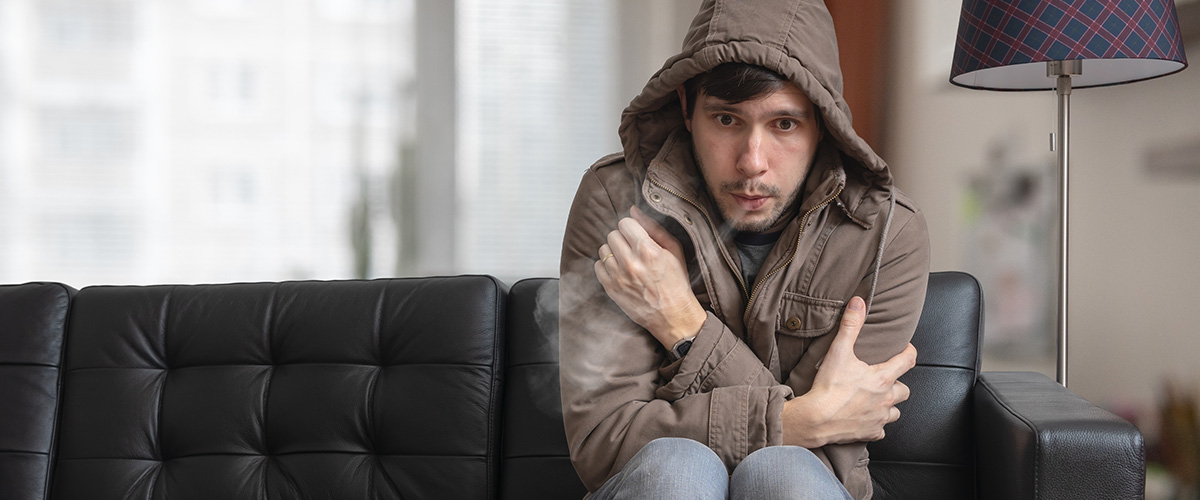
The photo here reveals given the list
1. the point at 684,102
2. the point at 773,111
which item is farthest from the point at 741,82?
the point at 684,102

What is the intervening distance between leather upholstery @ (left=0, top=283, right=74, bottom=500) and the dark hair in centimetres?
146

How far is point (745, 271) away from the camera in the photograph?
1.40 meters

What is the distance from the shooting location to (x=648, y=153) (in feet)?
4.81

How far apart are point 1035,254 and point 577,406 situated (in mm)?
1324

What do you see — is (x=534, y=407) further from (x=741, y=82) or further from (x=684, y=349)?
(x=741, y=82)

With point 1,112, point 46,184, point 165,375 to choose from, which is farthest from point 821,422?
point 1,112

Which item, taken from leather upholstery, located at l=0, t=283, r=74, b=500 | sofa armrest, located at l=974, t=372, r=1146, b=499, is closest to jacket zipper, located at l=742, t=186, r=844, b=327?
sofa armrest, located at l=974, t=372, r=1146, b=499

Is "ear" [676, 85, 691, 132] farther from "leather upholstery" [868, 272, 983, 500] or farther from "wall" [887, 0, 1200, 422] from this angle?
"wall" [887, 0, 1200, 422]

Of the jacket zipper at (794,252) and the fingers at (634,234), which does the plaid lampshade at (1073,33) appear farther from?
the fingers at (634,234)

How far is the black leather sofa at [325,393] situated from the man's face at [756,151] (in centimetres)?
46

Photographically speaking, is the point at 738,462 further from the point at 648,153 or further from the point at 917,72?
the point at 917,72

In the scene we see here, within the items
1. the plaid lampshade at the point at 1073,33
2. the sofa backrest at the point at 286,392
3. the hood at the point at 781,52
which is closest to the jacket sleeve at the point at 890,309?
the hood at the point at 781,52

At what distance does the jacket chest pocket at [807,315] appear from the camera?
52.2 inches

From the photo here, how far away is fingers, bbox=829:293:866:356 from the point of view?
1.28 meters
